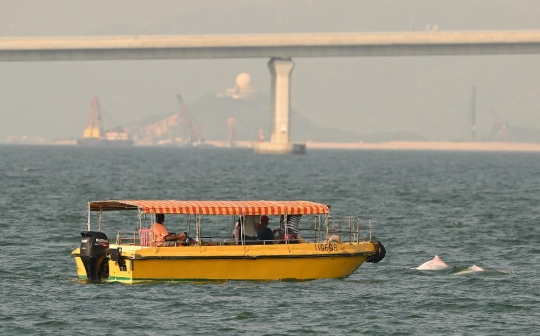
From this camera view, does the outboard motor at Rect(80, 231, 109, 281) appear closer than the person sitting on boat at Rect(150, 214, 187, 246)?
No

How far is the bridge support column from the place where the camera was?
522 feet

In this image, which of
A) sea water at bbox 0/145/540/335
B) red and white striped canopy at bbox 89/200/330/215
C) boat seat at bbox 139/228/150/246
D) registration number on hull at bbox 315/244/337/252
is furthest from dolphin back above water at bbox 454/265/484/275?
boat seat at bbox 139/228/150/246

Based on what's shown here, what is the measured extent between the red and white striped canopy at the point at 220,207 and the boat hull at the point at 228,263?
99cm

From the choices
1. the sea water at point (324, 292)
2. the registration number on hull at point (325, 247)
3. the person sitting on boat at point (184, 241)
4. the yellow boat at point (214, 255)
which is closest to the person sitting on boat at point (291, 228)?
the yellow boat at point (214, 255)

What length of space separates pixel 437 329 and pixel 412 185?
61.7m

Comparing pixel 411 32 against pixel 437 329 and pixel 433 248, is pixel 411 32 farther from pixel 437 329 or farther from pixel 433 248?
pixel 437 329

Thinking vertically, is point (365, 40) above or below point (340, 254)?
above

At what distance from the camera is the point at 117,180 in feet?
289

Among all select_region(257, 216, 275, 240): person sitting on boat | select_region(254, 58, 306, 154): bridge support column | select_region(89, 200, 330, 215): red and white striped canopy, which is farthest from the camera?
select_region(254, 58, 306, 154): bridge support column

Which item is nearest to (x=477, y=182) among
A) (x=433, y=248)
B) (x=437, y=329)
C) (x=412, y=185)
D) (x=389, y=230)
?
(x=412, y=185)

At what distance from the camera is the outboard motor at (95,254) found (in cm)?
2944

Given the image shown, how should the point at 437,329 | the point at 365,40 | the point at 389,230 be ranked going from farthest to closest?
1. the point at 365,40
2. the point at 389,230
3. the point at 437,329

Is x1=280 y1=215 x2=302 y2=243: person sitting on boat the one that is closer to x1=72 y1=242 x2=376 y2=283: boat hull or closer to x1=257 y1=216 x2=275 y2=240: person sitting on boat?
x1=257 y1=216 x2=275 y2=240: person sitting on boat

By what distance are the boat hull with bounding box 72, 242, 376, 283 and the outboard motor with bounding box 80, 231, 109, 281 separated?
30cm
